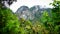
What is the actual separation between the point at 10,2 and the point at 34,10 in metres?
0.38

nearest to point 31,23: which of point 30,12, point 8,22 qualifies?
point 30,12

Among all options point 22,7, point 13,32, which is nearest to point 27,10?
point 22,7

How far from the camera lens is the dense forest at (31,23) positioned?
15.9 feet

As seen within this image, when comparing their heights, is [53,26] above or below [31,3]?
below

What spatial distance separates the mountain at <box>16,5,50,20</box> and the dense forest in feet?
0.16

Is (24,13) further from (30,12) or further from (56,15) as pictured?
(56,15)

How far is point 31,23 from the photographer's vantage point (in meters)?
4.93

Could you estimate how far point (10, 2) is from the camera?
4.99 m

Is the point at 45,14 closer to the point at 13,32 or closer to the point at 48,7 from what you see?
the point at 48,7

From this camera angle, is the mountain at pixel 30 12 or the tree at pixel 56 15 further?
the mountain at pixel 30 12

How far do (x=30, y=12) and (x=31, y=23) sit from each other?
0.17 m

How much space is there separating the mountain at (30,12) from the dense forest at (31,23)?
49 millimetres

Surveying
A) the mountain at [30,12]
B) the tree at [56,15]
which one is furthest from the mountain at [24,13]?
the tree at [56,15]

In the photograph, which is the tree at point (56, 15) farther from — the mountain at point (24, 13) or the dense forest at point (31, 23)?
the mountain at point (24, 13)
